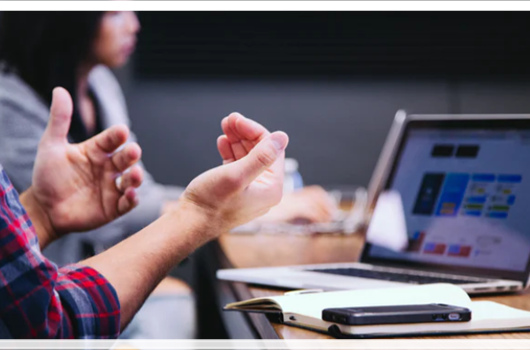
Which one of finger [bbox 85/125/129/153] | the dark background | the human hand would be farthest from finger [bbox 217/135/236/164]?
the dark background

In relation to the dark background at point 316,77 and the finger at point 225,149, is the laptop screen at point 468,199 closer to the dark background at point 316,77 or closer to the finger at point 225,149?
the finger at point 225,149

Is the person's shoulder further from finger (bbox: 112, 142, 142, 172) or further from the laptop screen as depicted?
the laptop screen

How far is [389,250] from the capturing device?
1.22 m

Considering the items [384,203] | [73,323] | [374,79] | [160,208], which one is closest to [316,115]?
[374,79]

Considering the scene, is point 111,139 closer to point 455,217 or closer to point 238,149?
point 238,149

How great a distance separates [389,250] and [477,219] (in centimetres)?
20

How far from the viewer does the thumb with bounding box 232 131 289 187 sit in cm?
83

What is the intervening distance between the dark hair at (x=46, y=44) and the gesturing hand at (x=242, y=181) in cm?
134

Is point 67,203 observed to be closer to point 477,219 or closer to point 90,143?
point 90,143

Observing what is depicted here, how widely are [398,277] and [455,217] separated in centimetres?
15

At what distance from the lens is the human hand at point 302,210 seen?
6.38 feet

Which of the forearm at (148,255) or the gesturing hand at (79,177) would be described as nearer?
the forearm at (148,255)

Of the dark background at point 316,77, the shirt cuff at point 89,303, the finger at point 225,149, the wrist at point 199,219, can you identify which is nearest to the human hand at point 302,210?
the finger at point 225,149

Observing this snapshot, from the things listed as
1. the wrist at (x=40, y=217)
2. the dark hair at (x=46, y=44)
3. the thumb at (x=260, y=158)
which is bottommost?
the wrist at (x=40, y=217)
